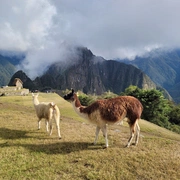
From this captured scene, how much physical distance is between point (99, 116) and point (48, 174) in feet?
10.0

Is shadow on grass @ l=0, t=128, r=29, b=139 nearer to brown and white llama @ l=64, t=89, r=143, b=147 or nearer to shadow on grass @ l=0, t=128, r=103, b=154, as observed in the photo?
shadow on grass @ l=0, t=128, r=103, b=154

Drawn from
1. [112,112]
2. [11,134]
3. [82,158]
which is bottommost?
[82,158]

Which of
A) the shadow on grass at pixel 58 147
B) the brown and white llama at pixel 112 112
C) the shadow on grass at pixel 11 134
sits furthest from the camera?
the shadow on grass at pixel 11 134

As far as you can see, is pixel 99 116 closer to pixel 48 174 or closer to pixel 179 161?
pixel 48 174

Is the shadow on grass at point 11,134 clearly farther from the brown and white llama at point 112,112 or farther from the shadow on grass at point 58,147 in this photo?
the brown and white llama at point 112,112

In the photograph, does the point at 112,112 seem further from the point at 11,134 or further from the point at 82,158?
the point at 11,134

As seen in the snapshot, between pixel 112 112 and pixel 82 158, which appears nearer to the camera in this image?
pixel 82 158

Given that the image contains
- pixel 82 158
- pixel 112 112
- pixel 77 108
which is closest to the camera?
pixel 82 158

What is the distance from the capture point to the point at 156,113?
39125mm

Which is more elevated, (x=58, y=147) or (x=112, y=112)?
(x=112, y=112)

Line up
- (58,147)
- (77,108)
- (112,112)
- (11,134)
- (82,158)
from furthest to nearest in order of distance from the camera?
(11,134), (77,108), (58,147), (112,112), (82,158)

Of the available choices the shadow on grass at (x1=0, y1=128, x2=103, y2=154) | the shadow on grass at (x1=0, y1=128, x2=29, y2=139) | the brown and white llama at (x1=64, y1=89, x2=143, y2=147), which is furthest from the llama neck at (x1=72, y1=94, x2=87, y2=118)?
the shadow on grass at (x1=0, y1=128, x2=29, y2=139)

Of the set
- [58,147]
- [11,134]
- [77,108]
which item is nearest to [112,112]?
[77,108]

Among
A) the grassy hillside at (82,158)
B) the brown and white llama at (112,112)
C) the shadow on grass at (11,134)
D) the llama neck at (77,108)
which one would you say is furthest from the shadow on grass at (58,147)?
the llama neck at (77,108)
